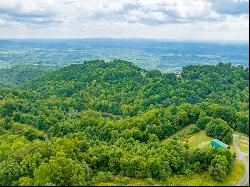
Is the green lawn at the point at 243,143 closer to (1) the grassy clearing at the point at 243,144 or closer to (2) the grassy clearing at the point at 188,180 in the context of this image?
(1) the grassy clearing at the point at 243,144

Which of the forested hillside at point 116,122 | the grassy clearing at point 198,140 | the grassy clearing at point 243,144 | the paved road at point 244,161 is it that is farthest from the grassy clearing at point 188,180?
the grassy clearing at point 198,140

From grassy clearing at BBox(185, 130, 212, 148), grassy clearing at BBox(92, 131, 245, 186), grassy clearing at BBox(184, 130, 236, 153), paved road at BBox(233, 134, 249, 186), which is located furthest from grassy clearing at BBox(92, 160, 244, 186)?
grassy clearing at BBox(185, 130, 212, 148)

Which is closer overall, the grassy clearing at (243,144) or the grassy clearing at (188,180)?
the grassy clearing at (188,180)

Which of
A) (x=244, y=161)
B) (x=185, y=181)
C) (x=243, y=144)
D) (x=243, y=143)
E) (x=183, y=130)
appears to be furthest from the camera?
(x=183, y=130)

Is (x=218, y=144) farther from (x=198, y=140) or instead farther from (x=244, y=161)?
(x=198, y=140)

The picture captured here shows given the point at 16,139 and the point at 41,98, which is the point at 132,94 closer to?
the point at 41,98

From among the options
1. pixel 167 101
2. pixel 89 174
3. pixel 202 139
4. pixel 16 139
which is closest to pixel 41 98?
pixel 167 101

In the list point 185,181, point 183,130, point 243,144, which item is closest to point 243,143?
point 243,144

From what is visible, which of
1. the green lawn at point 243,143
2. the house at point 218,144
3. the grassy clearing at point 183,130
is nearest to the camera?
the green lawn at point 243,143
